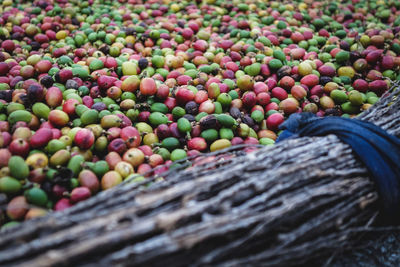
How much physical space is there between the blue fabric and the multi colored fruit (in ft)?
2.31

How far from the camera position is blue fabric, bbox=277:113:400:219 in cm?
172

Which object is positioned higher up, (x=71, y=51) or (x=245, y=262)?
(x=71, y=51)

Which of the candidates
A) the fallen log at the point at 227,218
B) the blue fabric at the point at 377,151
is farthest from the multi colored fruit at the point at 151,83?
the blue fabric at the point at 377,151

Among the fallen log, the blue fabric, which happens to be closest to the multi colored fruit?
the fallen log

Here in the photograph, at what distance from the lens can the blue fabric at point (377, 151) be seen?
1.72m

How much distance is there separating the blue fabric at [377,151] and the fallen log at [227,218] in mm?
57

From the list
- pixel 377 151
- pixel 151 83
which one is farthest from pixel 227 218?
pixel 151 83

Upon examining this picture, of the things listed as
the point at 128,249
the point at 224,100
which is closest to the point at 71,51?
the point at 224,100

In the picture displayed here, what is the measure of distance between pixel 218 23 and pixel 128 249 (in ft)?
13.2

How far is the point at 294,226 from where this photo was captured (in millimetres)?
1596

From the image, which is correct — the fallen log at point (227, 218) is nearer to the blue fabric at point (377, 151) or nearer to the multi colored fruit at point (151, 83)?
the blue fabric at point (377, 151)

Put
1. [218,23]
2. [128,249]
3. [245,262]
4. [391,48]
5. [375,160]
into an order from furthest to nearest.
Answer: [218,23] < [391,48] < [375,160] < [245,262] < [128,249]

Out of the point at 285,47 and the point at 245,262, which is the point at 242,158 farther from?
the point at 285,47

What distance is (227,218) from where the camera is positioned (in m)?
1.40
